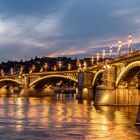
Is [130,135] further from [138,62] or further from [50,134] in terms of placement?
[138,62]

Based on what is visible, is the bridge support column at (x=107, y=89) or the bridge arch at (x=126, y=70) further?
the bridge support column at (x=107, y=89)

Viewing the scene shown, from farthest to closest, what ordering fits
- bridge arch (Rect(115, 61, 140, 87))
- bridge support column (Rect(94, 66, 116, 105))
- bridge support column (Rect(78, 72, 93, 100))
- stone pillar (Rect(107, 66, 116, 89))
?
bridge support column (Rect(78, 72, 93, 100))
stone pillar (Rect(107, 66, 116, 89))
bridge support column (Rect(94, 66, 116, 105))
bridge arch (Rect(115, 61, 140, 87))

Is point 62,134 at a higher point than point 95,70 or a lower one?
lower

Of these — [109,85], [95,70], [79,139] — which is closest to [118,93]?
[109,85]

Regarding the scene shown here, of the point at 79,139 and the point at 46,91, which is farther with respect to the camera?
the point at 46,91

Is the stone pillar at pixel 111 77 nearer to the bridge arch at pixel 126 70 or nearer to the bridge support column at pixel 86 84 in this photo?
the bridge arch at pixel 126 70

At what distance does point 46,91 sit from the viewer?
550ft

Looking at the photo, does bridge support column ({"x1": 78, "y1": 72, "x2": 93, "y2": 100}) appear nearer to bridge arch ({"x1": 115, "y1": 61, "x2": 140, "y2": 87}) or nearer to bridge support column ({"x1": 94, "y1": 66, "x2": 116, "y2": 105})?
bridge support column ({"x1": 94, "y1": 66, "x2": 116, "y2": 105})

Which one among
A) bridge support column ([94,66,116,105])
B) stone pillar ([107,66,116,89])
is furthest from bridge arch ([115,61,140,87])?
bridge support column ([94,66,116,105])

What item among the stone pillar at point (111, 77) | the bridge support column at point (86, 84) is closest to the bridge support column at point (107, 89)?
the stone pillar at point (111, 77)

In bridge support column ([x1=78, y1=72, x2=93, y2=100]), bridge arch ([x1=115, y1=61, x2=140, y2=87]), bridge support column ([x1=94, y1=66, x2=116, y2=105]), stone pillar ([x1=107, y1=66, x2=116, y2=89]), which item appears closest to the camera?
bridge arch ([x1=115, y1=61, x2=140, y2=87])

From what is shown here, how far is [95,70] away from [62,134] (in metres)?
76.7

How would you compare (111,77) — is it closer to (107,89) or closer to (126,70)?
(107,89)

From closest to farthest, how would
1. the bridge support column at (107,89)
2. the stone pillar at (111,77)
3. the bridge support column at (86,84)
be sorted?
the bridge support column at (107,89) < the stone pillar at (111,77) < the bridge support column at (86,84)
